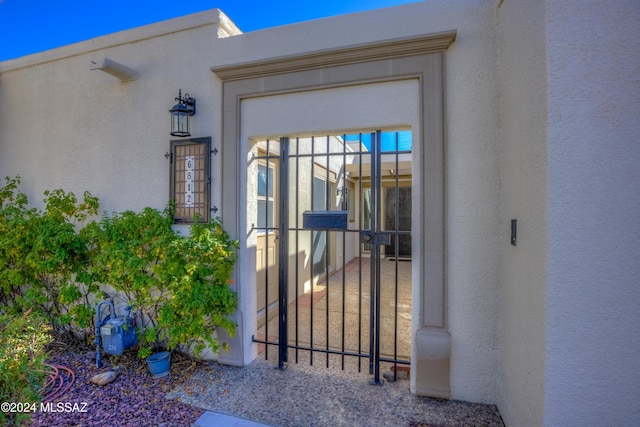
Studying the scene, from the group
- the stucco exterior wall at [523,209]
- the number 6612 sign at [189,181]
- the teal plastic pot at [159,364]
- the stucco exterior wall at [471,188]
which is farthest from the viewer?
the number 6612 sign at [189,181]

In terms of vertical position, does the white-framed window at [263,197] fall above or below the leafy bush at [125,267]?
above

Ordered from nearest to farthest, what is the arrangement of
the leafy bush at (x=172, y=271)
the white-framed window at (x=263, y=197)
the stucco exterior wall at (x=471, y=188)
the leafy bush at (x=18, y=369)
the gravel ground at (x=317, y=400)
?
the leafy bush at (x=18, y=369) < the gravel ground at (x=317, y=400) < the stucco exterior wall at (x=471, y=188) < the leafy bush at (x=172, y=271) < the white-framed window at (x=263, y=197)

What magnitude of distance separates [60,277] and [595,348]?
5.58m

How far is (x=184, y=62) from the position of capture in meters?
3.62

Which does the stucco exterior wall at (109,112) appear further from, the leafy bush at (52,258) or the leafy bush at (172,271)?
the leafy bush at (172,271)

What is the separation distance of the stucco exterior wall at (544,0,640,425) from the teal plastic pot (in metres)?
3.45

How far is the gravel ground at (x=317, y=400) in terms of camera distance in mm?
2543

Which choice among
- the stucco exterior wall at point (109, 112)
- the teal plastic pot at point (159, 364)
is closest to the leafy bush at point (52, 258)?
the stucco exterior wall at point (109, 112)

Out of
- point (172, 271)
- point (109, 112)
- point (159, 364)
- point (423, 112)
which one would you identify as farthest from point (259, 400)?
point (109, 112)

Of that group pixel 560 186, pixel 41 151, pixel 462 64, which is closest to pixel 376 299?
pixel 560 186

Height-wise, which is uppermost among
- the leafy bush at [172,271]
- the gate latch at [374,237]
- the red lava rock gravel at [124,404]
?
the gate latch at [374,237]

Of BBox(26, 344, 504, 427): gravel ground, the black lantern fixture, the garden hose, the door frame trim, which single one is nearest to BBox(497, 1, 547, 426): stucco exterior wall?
the door frame trim

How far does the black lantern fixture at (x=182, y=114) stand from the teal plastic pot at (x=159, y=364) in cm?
254

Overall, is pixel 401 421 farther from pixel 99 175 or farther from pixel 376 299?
pixel 99 175
